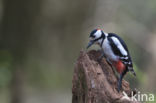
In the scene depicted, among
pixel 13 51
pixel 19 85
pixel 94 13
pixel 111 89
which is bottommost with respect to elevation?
pixel 111 89

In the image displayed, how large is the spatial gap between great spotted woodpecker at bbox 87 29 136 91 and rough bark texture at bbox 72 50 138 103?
25cm

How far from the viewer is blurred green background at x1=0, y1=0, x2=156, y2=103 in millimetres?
10320

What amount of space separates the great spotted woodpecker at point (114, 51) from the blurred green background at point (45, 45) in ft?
17.4

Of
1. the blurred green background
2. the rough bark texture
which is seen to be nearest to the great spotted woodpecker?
the rough bark texture

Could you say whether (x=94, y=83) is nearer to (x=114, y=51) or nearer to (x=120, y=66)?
(x=120, y=66)

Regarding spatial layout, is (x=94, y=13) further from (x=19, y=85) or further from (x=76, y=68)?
(x=76, y=68)

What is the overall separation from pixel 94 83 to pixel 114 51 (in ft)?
2.82

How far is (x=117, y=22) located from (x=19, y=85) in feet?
17.5

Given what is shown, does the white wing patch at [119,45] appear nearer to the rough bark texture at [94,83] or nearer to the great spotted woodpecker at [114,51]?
the great spotted woodpecker at [114,51]

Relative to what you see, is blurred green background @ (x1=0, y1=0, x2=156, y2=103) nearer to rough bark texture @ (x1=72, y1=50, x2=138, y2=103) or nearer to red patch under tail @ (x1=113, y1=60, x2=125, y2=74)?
red patch under tail @ (x1=113, y1=60, x2=125, y2=74)

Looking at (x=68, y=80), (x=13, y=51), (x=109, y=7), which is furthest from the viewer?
(x=109, y=7)

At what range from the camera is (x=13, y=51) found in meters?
10.4

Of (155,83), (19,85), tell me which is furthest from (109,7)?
(19,85)

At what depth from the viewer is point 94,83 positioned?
3.92m
